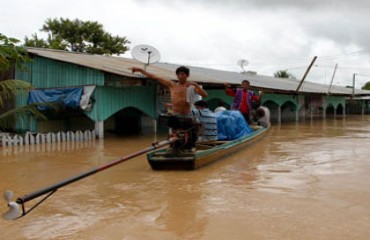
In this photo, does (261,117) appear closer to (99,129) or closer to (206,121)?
(99,129)

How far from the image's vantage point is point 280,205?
538 centimetres

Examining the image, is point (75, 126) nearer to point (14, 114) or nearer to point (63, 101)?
point (63, 101)

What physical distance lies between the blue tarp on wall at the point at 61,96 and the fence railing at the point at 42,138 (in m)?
1.18

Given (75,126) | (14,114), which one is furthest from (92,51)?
(14,114)

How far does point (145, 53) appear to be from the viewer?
12.8 m

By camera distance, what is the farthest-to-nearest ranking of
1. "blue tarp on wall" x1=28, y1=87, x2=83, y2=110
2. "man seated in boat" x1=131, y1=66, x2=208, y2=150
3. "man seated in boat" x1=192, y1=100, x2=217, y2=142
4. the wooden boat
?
"blue tarp on wall" x1=28, y1=87, x2=83, y2=110
"man seated in boat" x1=192, y1=100, x2=217, y2=142
the wooden boat
"man seated in boat" x1=131, y1=66, x2=208, y2=150

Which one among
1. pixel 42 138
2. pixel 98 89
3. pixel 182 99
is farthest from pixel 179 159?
pixel 98 89

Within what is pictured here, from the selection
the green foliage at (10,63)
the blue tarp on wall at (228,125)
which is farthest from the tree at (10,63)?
the blue tarp on wall at (228,125)

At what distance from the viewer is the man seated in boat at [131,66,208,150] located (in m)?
7.40

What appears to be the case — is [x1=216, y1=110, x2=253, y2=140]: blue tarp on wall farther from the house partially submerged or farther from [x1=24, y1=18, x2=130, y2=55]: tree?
[x1=24, y1=18, x2=130, y2=55]: tree

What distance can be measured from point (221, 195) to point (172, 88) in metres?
2.39

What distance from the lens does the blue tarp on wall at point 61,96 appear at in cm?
1469

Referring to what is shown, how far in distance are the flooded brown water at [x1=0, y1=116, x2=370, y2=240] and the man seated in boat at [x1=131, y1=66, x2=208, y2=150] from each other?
834 mm

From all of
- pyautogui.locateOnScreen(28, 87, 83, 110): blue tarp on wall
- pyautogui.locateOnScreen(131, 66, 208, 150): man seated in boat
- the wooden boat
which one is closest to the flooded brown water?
the wooden boat
